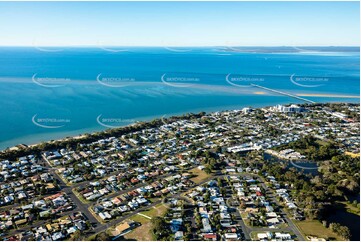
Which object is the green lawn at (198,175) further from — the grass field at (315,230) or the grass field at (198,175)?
the grass field at (315,230)

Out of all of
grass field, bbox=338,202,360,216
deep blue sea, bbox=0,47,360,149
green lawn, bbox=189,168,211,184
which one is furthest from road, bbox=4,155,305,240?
deep blue sea, bbox=0,47,360,149

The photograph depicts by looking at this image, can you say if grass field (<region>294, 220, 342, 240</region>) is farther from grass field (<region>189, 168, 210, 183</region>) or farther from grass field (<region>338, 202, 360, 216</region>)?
grass field (<region>189, 168, 210, 183</region>)

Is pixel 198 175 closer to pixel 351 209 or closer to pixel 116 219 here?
pixel 116 219

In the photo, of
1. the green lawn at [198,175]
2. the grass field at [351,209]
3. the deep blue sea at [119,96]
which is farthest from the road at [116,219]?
the deep blue sea at [119,96]

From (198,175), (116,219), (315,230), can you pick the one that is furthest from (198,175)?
(315,230)

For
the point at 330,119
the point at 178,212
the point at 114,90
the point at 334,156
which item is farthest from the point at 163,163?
the point at 114,90
